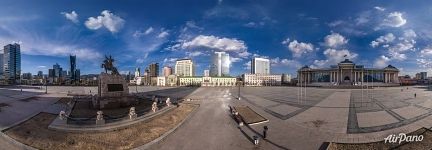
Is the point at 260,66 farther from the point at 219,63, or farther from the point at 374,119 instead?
the point at 374,119

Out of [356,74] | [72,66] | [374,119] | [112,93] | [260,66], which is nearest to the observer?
[374,119]

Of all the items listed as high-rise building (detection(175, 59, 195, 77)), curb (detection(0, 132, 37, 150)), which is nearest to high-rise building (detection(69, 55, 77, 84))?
high-rise building (detection(175, 59, 195, 77))

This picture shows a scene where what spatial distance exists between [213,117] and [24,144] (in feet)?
34.7

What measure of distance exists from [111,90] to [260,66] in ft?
411

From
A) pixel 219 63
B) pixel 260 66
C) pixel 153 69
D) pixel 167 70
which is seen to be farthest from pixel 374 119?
pixel 167 70

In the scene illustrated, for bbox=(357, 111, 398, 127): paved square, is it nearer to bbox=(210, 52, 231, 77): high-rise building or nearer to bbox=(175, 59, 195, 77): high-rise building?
bbox=(210, 52, 231, 77): high-rise building

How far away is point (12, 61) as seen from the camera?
9394 cm

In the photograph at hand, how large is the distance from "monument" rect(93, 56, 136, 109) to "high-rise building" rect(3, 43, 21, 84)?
3837 inches

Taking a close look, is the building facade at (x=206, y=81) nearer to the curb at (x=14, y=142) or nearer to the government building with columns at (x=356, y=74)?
the government building with columns at (x=356, y=74)

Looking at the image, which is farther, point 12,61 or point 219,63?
point 219,63

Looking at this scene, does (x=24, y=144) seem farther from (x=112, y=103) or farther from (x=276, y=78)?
(x=276, y=78)

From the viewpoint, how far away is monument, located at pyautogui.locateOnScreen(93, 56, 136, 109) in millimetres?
20078

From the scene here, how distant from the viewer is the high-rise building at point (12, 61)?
89.9 m

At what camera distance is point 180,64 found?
13738 centimetres
